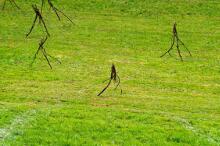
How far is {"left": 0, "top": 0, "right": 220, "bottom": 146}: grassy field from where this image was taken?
15.6 m

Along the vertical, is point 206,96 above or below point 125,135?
below

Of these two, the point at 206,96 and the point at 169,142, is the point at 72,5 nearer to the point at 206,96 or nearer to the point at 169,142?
the point at 206,96

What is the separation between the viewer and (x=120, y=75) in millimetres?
29562

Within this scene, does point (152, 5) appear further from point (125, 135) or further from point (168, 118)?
point (125, 135)

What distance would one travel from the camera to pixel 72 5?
174 feet

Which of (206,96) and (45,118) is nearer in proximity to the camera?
(45,118)

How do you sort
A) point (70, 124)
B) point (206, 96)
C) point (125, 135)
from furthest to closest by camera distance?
point (206, 96)
point (70, 124)
point (125, 135)

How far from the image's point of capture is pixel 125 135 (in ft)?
49.6

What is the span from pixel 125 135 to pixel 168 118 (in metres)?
3.60

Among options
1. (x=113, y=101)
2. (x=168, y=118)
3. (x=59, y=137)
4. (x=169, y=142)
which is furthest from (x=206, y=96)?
(x=59, y=137)

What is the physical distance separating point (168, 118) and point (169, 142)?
138 inches

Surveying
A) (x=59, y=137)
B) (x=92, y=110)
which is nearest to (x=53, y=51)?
(x=92, y=110)

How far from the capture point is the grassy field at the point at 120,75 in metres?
15.6

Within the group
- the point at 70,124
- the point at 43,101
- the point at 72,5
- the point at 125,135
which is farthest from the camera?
the point at 72,5
